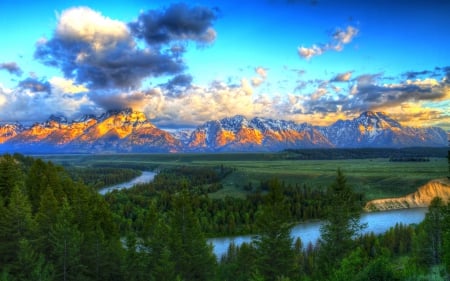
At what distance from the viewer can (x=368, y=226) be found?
121 meters

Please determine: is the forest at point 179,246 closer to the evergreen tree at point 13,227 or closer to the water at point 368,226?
the evergreen tree at point 13,227

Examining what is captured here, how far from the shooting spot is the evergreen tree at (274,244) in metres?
43.2

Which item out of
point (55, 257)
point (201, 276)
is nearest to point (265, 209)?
point (201, 276)

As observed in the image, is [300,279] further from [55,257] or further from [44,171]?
[44,171]

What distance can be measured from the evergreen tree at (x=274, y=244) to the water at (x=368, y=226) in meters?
47.2

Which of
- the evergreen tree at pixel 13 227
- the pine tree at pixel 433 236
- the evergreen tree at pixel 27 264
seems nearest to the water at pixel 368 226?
the pine tree at pixel 433 236

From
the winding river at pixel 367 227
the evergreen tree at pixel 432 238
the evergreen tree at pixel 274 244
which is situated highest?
the evergreen tree at pixel 274 244

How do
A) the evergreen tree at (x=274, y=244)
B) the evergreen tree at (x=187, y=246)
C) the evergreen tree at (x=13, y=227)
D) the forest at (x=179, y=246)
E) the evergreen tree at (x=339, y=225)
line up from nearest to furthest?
the forest at (x=179, y=246)
the evergreen tree at (x=274, y=244)
the evergreen tree at (x=339, y=225)
the evergreen tree at (x=187, y=246)
the evergreen tree at (x=13, y=227)

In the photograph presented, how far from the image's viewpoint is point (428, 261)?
63781 mm

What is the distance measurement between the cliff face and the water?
20.5 ft

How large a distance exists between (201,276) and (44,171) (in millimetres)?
40009

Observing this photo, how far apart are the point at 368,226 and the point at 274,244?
288 feet

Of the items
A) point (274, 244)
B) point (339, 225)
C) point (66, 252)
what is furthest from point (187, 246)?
point (339, 225)

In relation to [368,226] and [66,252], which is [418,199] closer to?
[368,226]
